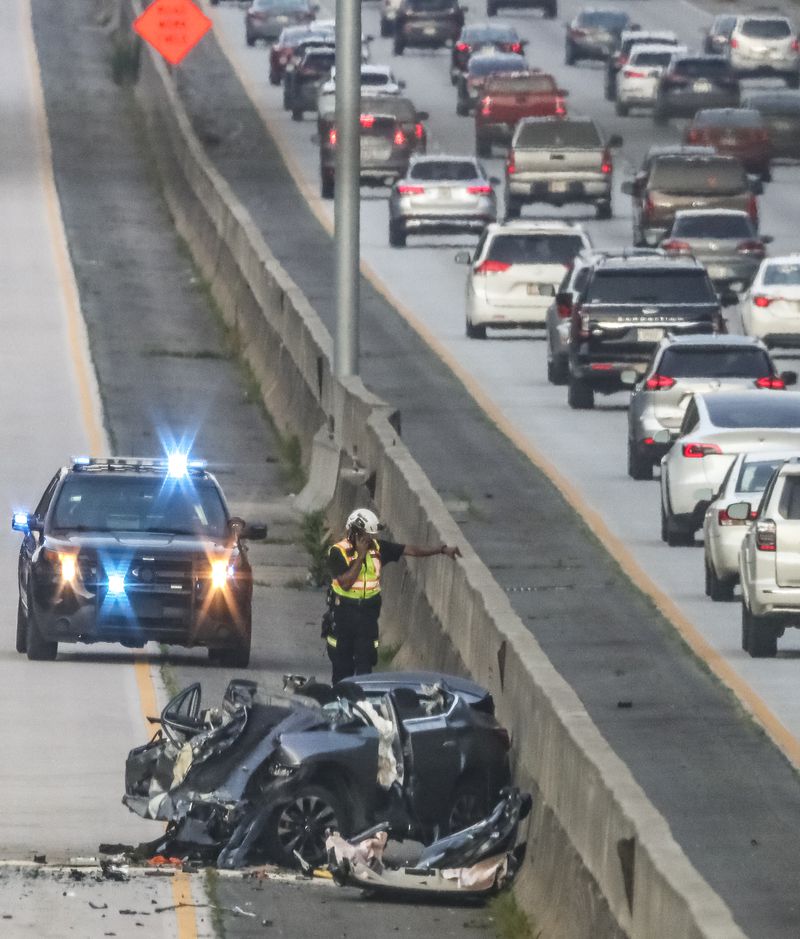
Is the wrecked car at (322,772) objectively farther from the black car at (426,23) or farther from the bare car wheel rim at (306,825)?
the black car at (426,23)

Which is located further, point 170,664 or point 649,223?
point 649,223

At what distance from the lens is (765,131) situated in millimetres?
62812

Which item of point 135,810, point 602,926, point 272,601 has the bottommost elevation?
point 272,601

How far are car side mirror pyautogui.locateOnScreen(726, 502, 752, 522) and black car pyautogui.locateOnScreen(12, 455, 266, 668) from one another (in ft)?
12.3

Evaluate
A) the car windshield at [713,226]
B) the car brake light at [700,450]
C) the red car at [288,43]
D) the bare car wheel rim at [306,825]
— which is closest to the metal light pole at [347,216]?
the car brake light at [700,450]

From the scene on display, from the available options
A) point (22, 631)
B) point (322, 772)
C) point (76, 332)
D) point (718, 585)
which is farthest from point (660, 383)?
point (322, 772)

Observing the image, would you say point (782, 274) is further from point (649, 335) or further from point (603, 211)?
point (603, 211)

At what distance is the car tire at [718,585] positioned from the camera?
25.1 metres

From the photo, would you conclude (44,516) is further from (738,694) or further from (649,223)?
(649,223)

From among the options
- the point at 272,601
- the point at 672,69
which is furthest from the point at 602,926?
the point at 672,69

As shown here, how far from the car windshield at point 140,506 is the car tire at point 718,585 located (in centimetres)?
435

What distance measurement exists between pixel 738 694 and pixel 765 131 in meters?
42.7

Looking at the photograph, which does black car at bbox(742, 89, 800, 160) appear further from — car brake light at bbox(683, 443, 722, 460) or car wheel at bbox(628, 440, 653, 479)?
car brake light at bbox(683, 443, 722, 460)

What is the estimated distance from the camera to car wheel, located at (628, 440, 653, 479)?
3253 centimetres
